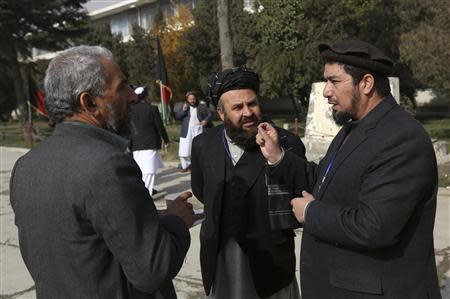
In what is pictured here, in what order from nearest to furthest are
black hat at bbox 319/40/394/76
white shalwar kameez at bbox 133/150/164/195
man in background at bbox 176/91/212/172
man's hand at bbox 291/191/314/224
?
black hat at bbox 319/40/394/76 → man's hand at bbox 291/191/314/224 → white shalwar kameez at bbox 133/150/164/195 → man in background at bbox 176/91/212/172

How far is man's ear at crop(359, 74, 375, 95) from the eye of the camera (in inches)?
75.8

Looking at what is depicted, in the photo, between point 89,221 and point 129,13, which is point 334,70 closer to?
point 89,221

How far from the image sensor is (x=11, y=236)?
6.36 m

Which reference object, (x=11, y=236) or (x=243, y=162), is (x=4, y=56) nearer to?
(x=11, y=236)

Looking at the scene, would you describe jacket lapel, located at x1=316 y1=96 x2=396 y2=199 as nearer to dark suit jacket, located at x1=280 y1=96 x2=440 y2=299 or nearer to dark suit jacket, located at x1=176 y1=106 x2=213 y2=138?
dark suit jacket, located at x1=280 y1=96 x2=440 y2=299

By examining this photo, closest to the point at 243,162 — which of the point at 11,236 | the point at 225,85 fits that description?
the point at 225,85

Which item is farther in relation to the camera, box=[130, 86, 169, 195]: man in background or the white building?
the white building

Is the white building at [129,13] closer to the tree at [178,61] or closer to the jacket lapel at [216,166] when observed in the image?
the tree at [178,61]

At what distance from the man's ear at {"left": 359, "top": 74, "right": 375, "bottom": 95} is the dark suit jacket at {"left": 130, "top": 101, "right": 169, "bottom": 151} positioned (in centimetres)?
595

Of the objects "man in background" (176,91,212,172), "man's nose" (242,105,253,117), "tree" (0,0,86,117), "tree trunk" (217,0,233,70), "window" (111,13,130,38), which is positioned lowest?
"man in background" (176,91,212,172)

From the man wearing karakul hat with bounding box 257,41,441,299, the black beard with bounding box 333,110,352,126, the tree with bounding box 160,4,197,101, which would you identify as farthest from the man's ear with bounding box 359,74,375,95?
the tree with bounding box 160,4,197,101

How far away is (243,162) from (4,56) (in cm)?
2324

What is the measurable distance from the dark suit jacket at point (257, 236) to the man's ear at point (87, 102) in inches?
46.5

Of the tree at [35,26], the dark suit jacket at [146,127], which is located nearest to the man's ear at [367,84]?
the dark suit jacket at [146,127]
